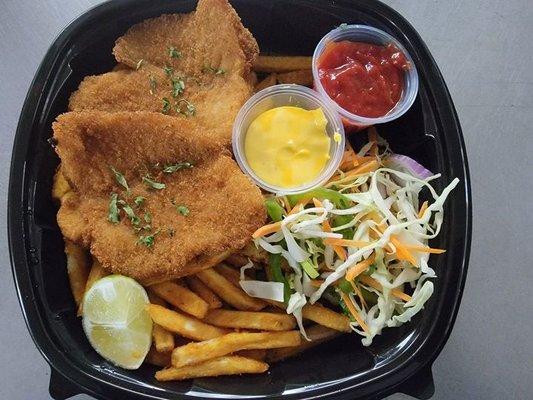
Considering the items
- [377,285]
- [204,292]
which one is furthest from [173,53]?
[377,285]

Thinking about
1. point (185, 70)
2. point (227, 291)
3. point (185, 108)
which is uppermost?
point (185, 70)

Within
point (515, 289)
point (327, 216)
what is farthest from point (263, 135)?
point (515, 289)

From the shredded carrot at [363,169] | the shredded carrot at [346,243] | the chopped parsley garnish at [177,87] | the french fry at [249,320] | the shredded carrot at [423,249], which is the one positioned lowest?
the french fry at [249,320]

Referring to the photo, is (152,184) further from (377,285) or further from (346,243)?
(377,285)

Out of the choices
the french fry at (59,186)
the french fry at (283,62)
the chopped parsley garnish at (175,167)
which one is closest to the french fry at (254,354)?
the chopped parsley garnish at (175,167)

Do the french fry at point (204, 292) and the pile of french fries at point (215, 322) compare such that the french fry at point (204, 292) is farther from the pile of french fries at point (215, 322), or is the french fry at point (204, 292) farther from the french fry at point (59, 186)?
the french fry at point (59, 186)

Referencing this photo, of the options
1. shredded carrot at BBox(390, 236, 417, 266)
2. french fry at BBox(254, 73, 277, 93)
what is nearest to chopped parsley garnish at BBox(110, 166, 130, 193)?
french fry at BBox(254, 73, 277, 93)
